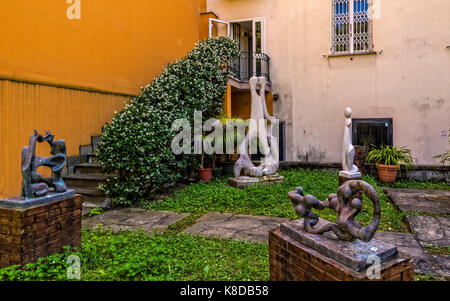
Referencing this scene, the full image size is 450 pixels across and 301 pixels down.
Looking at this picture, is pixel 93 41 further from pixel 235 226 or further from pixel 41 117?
pixel 235 226

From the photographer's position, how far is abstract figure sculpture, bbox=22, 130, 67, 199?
7.65ft

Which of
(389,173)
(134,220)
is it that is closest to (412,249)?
(134,220)

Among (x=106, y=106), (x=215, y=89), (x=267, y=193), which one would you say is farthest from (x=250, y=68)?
(x=267, y=193)

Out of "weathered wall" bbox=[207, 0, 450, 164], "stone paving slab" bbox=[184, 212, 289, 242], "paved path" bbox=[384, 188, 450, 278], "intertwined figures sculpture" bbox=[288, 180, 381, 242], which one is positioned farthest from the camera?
"weathered wall" bbox=[207, 0, 450, 164]

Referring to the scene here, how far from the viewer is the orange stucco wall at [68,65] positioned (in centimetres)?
448

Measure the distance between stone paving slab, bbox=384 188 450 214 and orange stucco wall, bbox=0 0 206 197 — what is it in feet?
19.5

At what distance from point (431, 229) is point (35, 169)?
4.27m

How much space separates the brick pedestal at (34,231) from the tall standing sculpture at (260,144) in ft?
12.2

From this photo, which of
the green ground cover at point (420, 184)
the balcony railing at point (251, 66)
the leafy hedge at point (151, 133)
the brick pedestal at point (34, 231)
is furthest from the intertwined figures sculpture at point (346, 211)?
the balcony railing at point (251, 66)

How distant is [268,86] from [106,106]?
5391 mm

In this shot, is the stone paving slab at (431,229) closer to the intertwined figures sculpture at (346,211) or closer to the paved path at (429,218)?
the paved path at (429,218)

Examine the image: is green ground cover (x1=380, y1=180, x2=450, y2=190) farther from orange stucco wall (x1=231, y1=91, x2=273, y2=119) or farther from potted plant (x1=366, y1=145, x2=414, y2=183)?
orange stucco wall (x1=231, y1=91, x2=273, y2=119)

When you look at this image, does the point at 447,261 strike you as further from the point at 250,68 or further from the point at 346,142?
the point at 250,68

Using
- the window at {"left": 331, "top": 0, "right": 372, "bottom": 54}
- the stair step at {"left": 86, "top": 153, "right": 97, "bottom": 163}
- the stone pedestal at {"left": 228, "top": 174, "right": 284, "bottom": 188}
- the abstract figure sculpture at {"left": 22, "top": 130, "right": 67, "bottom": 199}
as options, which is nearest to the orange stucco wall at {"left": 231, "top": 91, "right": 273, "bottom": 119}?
the window at {"left": 331, "top": 0, "right": 372, "bottom": 54}
